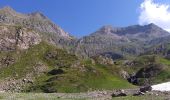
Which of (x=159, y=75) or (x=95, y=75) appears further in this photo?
(x=159, y=75)

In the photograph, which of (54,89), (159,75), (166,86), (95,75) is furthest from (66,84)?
(166,86)

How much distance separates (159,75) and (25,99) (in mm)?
143881

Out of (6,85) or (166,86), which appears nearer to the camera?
(166,86)

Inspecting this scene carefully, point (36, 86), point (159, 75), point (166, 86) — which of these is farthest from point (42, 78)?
point (166, 86)

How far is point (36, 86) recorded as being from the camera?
170 meters

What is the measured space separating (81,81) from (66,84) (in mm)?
9032

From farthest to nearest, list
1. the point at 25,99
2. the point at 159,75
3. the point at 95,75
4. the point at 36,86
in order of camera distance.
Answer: the point at 159,75
the point at 95,75
the point at 36,86
the point at 25,99

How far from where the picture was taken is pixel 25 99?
5912 cm

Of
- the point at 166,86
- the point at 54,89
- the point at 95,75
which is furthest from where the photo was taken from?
the point at 95,75

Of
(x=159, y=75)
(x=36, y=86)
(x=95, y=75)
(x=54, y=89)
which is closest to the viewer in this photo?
(x=54, y=89)

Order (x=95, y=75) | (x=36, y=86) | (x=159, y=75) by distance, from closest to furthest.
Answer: (x=36, y=86), (x=95, y=75), (x=159, y=75)

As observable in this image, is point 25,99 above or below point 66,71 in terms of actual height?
below

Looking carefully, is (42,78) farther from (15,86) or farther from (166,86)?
(166,86)

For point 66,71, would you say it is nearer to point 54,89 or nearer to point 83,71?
point 83,71
